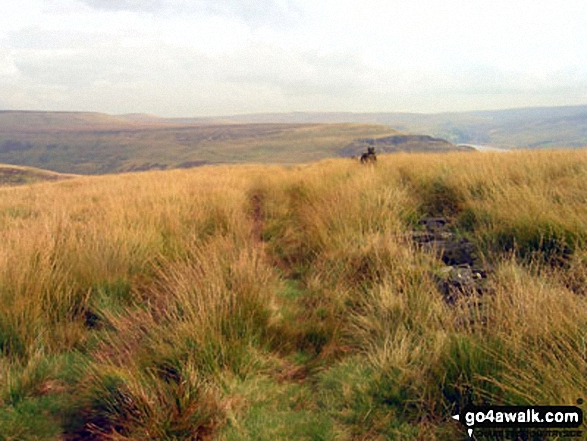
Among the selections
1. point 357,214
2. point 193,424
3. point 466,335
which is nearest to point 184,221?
point 357,214

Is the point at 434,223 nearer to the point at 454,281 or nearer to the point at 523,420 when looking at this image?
the point at 454,281

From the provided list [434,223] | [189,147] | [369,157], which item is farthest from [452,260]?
[189,147]

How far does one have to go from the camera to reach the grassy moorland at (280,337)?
1.93 metres

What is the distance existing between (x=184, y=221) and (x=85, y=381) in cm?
345

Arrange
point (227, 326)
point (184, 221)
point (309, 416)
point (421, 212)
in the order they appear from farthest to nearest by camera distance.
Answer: point (421, 212), point (184, 221), point (227, 326), point (309, 416)

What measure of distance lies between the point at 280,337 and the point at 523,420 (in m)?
1.59

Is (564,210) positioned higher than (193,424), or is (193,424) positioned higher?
(564,210)

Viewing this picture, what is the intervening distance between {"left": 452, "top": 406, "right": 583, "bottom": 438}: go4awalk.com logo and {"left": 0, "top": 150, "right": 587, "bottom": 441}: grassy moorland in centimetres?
5

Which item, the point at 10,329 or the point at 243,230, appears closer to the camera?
the point at 10,329

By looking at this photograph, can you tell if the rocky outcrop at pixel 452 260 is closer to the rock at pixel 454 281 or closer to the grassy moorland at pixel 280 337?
the rock at pixel 454 281

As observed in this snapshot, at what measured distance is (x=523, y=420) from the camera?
5.53ft

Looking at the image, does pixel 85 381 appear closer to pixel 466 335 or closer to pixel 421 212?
pixel 466 335

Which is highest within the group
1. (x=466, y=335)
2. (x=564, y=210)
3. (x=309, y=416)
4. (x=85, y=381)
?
(x=564, y=210)

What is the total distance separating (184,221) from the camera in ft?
18.1
